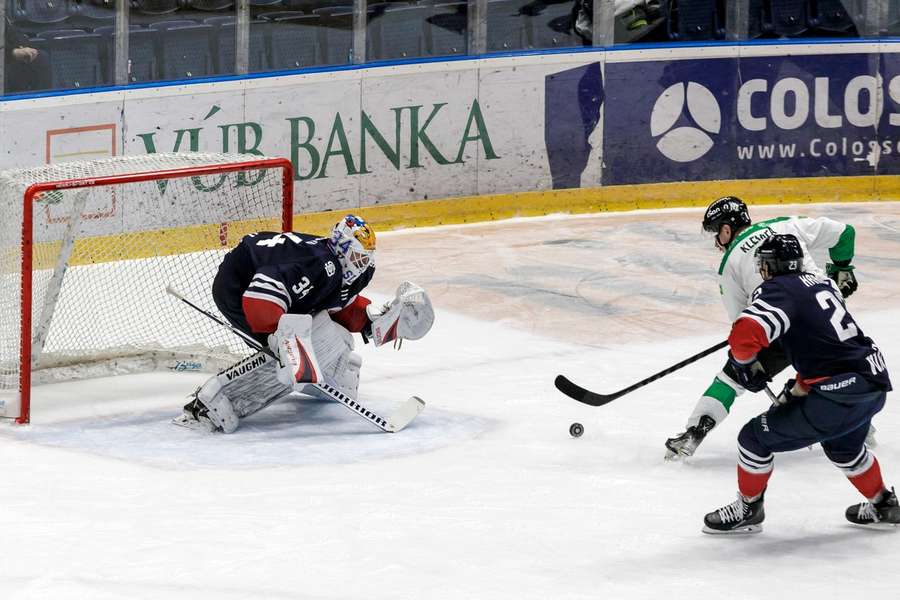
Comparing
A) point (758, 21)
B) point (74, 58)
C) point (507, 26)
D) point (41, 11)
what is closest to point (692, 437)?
point (74, 58)

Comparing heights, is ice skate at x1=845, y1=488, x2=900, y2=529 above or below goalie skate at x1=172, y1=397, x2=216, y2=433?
below

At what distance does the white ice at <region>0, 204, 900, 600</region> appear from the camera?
167 inches

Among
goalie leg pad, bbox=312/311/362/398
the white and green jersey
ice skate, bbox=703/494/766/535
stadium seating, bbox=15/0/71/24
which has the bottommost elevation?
ice skate, bbox=703/494/766/535

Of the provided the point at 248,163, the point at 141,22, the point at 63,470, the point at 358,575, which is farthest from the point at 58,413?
the point at 141,22

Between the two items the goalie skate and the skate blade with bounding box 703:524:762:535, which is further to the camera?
the goalie skate

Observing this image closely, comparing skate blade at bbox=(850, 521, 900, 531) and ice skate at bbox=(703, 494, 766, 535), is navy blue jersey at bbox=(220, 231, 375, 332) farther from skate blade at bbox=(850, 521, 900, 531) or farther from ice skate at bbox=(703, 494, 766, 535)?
skate blade at bbox=(850, 521, 900, 531)

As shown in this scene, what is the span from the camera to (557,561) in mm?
4398

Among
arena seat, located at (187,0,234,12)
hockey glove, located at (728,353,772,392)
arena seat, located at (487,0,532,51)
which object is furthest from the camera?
arena seat, located at (487,0,532,51)

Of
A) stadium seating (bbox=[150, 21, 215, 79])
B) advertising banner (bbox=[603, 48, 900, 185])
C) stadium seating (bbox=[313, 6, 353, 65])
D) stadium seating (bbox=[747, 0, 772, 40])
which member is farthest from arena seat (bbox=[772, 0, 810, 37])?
stadium seating (bbox=[150, 21, 215, 79])

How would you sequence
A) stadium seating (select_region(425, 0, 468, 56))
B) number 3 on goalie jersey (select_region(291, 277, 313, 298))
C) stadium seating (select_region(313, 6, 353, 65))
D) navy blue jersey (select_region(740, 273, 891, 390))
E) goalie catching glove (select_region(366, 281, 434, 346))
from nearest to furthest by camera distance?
→ navy blue jersey (select_region(740, 273, 891, 390)) → number 3 on goalie jersey (select_region(291, 277, 313, 298)) → goalie catching glove (select_region(366, 281, 434, 346)) → stadium seating (select_region(313, 6, 353, 65)) → stadium seating (select_region(425, 0, 468, 56))

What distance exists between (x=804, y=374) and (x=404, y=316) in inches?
78.3

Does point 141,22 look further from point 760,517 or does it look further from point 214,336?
point 760,517

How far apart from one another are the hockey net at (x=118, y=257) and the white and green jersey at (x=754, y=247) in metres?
2.06

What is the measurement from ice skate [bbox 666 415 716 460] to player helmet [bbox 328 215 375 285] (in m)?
1.30
